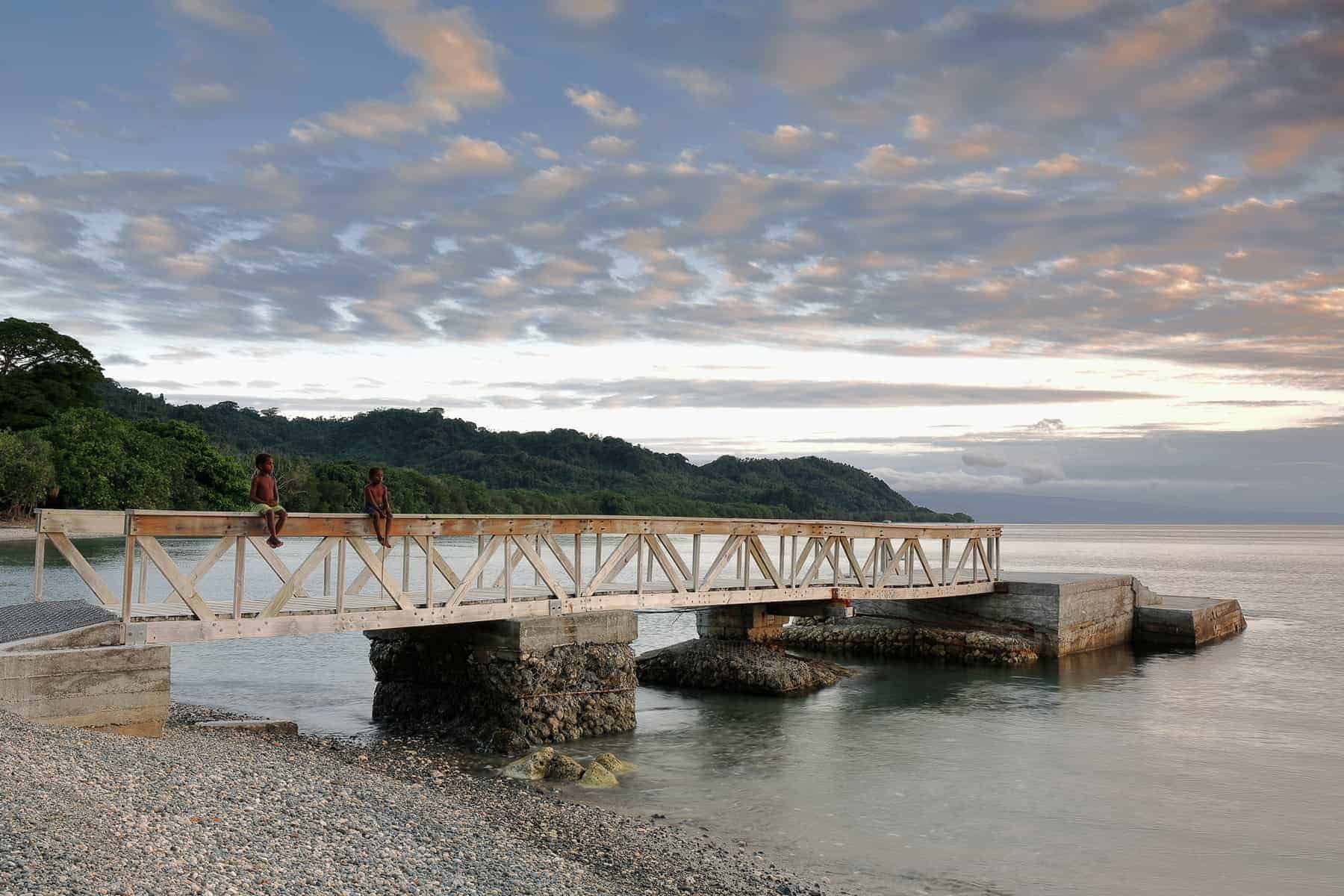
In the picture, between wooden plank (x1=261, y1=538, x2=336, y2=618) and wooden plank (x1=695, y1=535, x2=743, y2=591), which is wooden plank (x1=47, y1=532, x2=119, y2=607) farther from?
wooden plank (x1=695, y1=535, x2=743, y2=591)

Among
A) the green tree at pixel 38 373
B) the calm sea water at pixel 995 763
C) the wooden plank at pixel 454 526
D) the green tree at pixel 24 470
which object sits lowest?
the calm sea water at pixel 995 763

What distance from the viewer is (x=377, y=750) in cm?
1397

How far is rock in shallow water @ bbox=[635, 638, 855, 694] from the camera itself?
66.5 feet

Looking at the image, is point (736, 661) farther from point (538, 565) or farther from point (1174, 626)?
point (1174, 626)

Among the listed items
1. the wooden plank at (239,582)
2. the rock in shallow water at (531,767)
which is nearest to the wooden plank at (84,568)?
the wooden plank at (239,582)

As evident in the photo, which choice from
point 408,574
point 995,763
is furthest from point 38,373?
point 995,763

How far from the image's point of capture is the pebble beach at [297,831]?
625cm

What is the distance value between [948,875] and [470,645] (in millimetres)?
7935

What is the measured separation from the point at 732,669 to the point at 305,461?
315 ft

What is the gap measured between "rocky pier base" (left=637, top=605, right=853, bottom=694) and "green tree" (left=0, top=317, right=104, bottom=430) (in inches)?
3066

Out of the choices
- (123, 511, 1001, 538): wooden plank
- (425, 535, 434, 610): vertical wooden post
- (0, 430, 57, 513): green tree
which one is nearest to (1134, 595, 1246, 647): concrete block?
(123, 511, 1001, 538): wooden plank

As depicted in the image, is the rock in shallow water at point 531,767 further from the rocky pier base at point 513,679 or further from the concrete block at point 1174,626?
the concrete block at point 1174,626

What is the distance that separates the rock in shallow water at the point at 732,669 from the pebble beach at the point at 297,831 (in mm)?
8423

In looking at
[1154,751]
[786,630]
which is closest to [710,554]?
[786,630]
